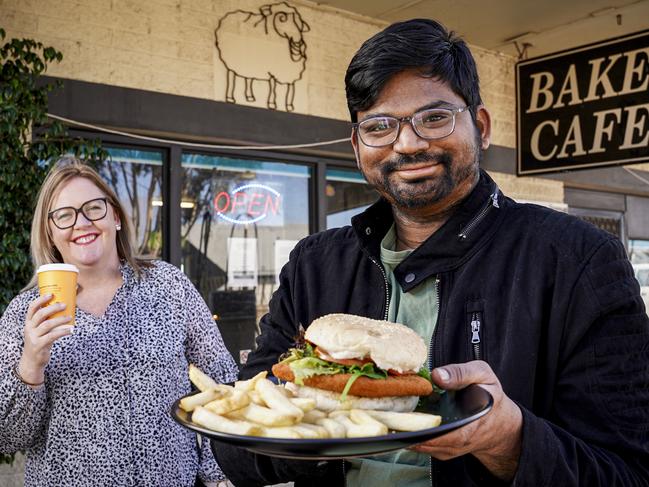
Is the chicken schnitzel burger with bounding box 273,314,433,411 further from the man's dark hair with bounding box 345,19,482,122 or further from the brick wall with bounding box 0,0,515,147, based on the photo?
the brick wall with bounding box 0,0,515,147

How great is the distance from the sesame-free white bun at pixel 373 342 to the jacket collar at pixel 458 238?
251 millimetres

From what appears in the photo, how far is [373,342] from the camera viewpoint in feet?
5.42

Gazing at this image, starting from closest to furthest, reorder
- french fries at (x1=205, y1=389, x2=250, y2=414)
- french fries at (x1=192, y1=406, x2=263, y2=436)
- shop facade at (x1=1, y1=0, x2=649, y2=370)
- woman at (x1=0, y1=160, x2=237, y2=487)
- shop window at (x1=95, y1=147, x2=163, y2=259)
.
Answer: french fries at (x1=192, y1=406, x2=263, y2=436) → french fries at (x1=205, y1=389, x2=250, y2=414) → woman at (x1=0, y1=160, x2=237, y2=487) → shop facade at (x1=1, y1=0, x2=649, y2=370) → shop window at (x1=95, y1=147, x2=163, y2=259)

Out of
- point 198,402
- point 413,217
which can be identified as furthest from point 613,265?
point 198,402

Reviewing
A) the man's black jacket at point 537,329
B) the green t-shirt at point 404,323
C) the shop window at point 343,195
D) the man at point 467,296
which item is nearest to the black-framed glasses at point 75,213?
the man at point 467,296

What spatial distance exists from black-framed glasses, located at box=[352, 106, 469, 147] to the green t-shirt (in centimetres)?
34

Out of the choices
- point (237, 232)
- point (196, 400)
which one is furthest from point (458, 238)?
point (237, 232)

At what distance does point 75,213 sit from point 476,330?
2.20 metres

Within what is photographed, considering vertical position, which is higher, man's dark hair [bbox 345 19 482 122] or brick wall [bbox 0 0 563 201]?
brick wall [bbox 0 0 563 201]

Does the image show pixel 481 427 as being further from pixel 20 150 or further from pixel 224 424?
pixel 20 150

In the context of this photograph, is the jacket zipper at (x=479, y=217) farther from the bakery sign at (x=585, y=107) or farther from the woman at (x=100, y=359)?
the bakery sign at (x=585, y=107)

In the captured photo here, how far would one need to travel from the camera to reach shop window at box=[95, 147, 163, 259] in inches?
209

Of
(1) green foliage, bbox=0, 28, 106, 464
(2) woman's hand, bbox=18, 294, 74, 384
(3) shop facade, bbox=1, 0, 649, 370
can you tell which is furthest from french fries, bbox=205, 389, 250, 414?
(3) shop facade, bbox=1, 0, 649, 370

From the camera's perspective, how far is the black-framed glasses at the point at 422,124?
194cm
